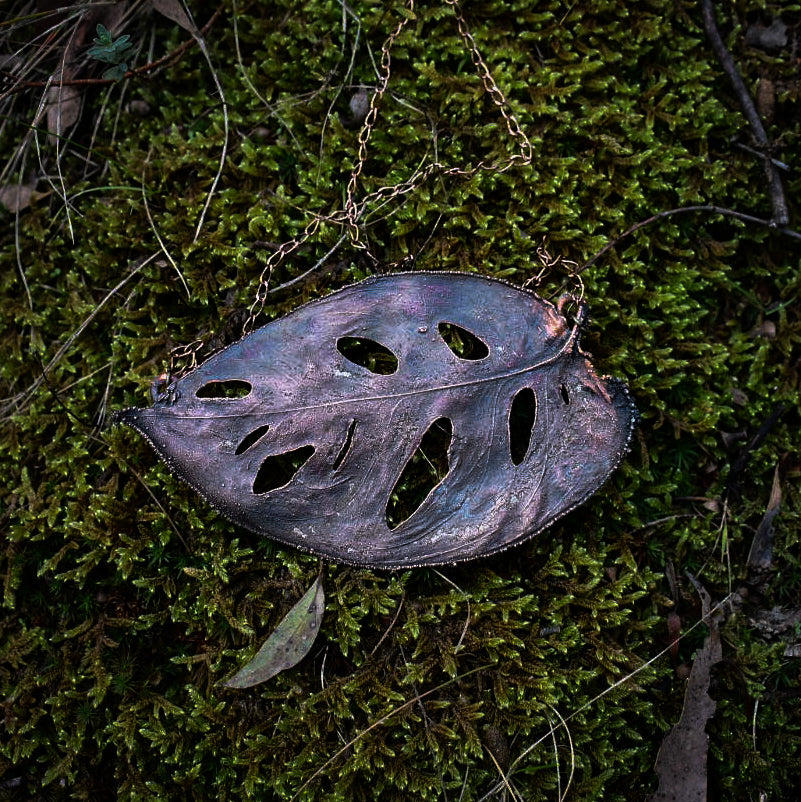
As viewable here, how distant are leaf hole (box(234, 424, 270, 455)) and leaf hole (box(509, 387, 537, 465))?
938mm

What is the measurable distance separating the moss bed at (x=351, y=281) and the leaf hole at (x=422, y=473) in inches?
9.9

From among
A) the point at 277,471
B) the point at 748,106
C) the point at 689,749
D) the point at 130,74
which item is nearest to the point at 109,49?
the point at 130,74

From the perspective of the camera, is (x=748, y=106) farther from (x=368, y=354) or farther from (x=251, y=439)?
(x=251, y=439)

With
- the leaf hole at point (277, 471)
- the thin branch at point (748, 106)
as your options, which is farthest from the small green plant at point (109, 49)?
the thin branch at point (748, 106)

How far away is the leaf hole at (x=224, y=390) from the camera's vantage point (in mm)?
2732

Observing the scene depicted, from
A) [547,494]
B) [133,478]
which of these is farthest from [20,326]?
[547,494]

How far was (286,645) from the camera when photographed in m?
2.57

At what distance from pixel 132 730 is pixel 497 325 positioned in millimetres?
2027

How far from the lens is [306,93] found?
10.1ft

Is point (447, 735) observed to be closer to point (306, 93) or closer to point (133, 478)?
point (133, 478)

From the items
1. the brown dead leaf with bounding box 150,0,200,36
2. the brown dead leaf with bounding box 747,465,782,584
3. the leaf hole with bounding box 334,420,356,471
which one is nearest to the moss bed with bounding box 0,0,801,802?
the brown dead leaf with bounding box 747,465,782,584

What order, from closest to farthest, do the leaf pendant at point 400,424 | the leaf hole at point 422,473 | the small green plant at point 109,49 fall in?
the leaf pendant at point 400,424 < the leaf hole at point 422,473 < the small green plant at point 109,49

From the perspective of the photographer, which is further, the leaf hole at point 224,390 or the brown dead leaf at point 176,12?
the brown dead leaf at point 176,12

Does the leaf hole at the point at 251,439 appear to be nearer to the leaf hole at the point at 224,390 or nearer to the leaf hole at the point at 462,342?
the leaf hole at the point at 224,390
